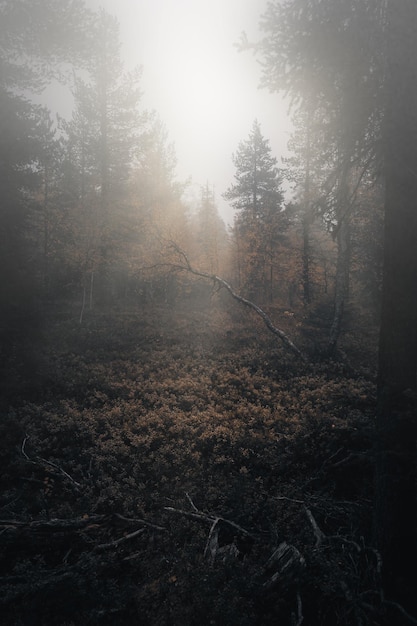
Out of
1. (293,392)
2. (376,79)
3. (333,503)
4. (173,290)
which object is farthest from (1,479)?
(173,290)

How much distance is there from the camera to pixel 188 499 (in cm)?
595

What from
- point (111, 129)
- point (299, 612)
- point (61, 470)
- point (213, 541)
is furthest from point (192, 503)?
point (111, 129)

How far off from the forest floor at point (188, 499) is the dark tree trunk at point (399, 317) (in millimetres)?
374

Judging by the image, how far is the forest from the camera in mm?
4000

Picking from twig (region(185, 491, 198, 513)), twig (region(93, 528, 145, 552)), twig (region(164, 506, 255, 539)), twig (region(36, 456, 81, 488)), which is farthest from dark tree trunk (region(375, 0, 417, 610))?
twig (region(36, 456, 81, 488))

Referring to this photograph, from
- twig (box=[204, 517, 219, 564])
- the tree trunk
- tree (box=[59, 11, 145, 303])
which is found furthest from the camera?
tree (box=[59, 11, 145, 303])

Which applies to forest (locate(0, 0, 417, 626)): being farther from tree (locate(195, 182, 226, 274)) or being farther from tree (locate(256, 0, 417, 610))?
tree (locate(195, 182, 226, 274))

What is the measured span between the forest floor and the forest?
0.03 metres

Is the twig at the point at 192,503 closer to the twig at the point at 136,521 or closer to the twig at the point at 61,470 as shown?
the twig at the point at 136,521

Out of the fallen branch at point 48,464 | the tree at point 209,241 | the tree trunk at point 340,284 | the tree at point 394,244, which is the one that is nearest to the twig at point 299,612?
the tree at point 394,244

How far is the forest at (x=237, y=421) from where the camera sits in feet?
13.1

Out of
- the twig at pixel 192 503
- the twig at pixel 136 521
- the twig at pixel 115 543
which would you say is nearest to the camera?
the twig at pixel 115 543

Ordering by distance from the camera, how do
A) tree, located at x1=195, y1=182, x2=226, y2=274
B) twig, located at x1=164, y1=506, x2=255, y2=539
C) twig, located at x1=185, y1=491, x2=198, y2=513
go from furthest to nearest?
tree, located at x1=195, y1=182, x2=226, y2=274
twig, located at x1=185, y1=491, x2=198, y2=513
twig, located at x1=164, y1=506, x2=255, y2=539

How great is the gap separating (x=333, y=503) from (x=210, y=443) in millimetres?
3250
